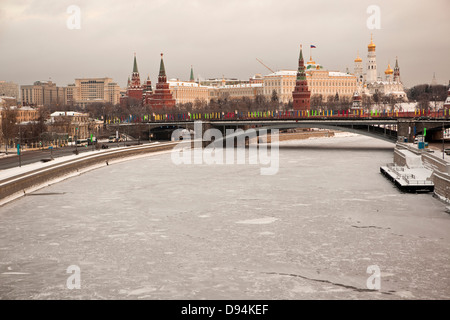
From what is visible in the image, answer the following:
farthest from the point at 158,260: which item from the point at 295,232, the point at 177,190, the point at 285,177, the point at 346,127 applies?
the point at 346,127

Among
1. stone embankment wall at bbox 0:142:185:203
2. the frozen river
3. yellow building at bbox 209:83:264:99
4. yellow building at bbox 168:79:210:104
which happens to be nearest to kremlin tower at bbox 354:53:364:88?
yellow building at bbox 209:83:264:99

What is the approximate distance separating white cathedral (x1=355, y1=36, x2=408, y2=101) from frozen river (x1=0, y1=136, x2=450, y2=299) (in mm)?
101995

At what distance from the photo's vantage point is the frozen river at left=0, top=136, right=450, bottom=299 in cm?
1028

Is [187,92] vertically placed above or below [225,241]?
above

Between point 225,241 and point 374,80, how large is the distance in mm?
120257

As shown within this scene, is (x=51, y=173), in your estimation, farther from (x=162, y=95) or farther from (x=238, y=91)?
(x=238, y=91)

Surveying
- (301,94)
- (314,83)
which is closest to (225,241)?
(301,94)

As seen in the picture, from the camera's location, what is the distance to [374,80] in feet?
418

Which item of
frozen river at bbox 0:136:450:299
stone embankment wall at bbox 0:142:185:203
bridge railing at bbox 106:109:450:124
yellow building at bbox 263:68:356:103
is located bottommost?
frozen river at bbox 0:136:450:299

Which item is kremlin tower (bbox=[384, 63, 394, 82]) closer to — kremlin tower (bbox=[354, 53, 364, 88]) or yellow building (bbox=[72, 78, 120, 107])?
kremlin tower (bbox=[354, 53, 364, 88])

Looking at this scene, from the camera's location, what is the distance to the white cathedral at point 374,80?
121812mm

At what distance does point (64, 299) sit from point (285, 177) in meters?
17.7

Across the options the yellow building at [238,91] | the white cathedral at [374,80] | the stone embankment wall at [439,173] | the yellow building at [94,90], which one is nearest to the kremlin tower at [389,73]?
the white cathedral at [374,80]

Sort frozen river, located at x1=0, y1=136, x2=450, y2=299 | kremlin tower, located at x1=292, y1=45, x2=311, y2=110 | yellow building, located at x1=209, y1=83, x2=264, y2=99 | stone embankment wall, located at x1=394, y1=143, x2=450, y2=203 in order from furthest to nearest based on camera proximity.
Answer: yellow building, located at x1=209, y1=83, x2=264, y2=99 < kremlin tower, located at x1=292, y1=45, x2=311, y2=110 < stone embankment wall, located at x1=394, y1=143, x2=450, y2=203 < frozen river, located at x1=0, y1=136, x2=450, y2=299
